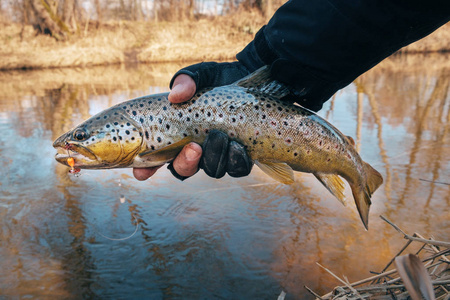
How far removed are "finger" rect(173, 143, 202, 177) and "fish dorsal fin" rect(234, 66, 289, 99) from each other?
0.55 m

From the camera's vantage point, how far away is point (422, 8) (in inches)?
77.0

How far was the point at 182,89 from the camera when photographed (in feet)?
7.91

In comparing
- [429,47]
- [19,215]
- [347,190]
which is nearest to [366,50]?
[347,190]

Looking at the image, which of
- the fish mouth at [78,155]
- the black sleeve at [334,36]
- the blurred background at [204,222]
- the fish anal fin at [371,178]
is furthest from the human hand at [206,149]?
the blurred background at [204,222]

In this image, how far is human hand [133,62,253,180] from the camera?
2.44 metres

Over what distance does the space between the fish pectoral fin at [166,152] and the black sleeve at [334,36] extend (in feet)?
2.59

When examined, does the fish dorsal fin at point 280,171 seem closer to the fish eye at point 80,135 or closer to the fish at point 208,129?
the fish at point 208,129

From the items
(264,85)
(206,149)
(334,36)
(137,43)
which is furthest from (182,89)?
(137,43)

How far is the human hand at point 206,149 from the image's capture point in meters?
2.44

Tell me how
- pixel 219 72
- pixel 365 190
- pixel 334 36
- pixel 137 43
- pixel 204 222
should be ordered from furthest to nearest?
pixel 137 43
pixel 204 222
pixel 365 190
pixel 219 72
pixel 334 36

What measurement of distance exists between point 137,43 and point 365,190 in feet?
104

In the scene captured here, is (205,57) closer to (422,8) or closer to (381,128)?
(381,128)

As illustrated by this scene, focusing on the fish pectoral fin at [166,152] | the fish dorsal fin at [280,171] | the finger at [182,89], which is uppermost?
the finger at [182,89]

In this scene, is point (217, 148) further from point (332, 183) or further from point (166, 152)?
point (332, 183)
